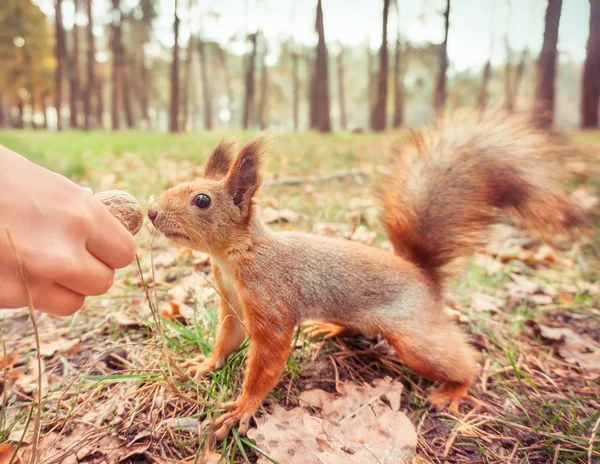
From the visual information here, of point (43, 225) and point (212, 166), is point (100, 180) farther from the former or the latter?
point (43, 225)

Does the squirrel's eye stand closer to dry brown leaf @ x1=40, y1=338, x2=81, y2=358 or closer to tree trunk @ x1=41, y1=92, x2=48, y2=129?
dry brown leaf @ x1=40, y1=338, x2=81, y2=358

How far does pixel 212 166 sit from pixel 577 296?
1942mm

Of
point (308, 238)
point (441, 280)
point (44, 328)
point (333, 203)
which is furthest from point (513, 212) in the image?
point (44, 328)

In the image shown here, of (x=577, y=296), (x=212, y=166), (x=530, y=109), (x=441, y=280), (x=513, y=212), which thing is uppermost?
(x=530, y=109)

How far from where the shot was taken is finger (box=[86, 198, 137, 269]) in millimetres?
825

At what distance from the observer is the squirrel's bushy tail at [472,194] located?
60.4 inches

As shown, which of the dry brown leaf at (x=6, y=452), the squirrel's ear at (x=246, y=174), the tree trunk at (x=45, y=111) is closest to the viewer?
the dry brown leaf at (x=6, y=452)

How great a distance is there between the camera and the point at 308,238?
145 cm

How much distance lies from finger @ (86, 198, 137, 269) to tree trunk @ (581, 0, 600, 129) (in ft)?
7.20

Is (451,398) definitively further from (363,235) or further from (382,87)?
(382,87)

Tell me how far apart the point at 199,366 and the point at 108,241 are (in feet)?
2.07

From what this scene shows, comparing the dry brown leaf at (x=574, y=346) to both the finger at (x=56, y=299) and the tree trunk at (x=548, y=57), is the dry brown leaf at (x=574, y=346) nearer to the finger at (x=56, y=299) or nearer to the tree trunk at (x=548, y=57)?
the tree trunk at (x=548, y=57)

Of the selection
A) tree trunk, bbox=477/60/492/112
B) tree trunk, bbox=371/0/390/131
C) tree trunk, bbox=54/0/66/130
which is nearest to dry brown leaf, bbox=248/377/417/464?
tree trunk, bbox=477/60/492/112

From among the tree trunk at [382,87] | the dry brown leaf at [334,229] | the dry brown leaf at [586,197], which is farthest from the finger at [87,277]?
the tree trunk at [382,87]
